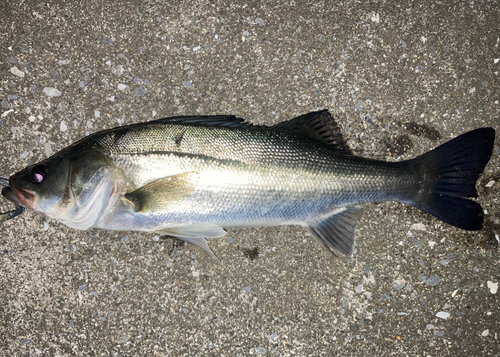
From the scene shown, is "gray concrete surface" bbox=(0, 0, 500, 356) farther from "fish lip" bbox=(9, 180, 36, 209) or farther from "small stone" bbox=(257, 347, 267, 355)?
"fish lip" bbox=(9, 180, 36, 209)

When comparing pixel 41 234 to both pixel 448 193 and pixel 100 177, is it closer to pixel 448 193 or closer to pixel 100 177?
pixel 100 177

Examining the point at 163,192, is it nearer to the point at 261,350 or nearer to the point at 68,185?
the point at 68,185

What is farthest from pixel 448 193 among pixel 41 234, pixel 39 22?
pixel 39 22

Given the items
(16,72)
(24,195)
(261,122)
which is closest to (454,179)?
(261,122)

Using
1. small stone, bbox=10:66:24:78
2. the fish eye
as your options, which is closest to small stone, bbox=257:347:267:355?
the fish eye

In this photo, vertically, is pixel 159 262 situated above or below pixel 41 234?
below

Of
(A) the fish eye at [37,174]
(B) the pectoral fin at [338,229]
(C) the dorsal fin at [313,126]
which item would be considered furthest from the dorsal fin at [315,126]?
(A) the fish eye at [37,174]
